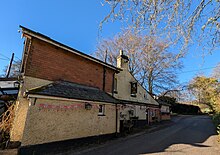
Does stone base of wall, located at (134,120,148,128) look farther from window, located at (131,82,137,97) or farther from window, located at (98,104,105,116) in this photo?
window, located at (98,104,105,116)

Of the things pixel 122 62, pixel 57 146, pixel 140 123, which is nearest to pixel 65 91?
pixel 57 146

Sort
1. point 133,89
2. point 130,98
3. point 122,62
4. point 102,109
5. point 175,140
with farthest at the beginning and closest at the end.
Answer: point 133,89
point 130,98
point 122,62
point 102,109
point 175,140

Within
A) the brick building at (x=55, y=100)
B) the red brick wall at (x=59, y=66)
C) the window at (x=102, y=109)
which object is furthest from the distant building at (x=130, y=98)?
the red brick wall at (x=59, y=66)

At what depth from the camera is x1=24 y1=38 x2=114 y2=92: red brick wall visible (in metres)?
9.45

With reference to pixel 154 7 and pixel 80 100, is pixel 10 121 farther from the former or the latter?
pixel 154 7

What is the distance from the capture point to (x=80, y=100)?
33.0 feet

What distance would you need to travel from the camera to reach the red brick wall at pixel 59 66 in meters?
9.45

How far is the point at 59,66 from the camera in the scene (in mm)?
10812

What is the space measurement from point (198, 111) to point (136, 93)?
34.5 m

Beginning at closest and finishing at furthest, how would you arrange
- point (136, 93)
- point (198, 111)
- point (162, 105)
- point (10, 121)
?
point (10, 121)
point (136, 93)
point (162, 105)
point (198, 111)

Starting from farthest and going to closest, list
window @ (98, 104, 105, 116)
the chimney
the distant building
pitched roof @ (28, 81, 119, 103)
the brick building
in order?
the chimney < the distant building < window @ (98, 104, 105, 116) < pitched roof @ (28, 81, 119, 103) < the brick building

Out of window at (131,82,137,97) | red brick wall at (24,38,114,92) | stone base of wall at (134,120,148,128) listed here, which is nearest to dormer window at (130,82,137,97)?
window at (131,82,137,97)

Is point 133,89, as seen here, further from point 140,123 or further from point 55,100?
point 55,100

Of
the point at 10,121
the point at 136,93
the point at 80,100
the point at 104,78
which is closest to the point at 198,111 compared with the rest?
the point at 136,93
